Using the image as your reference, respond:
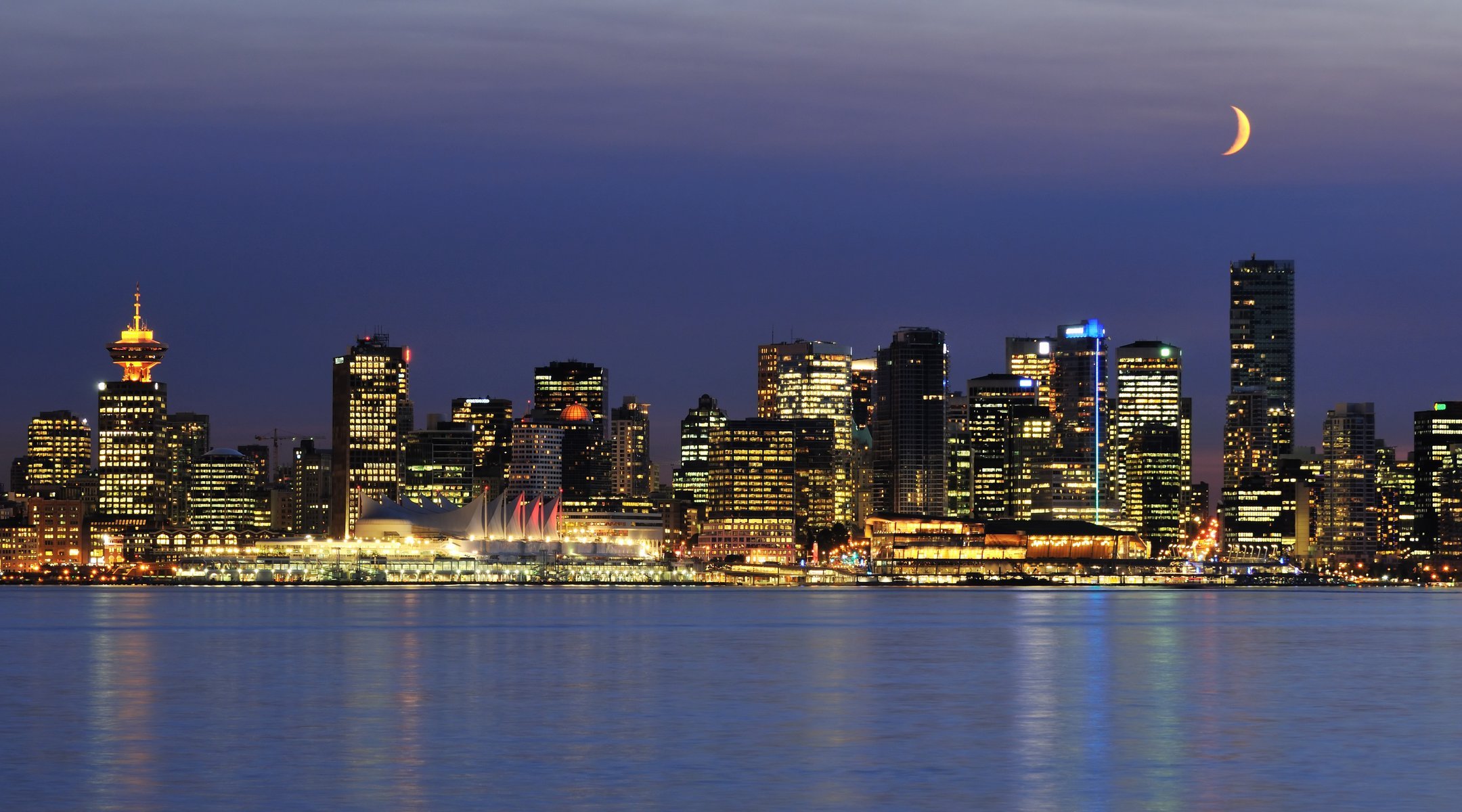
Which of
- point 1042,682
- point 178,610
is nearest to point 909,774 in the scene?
point 1042,682

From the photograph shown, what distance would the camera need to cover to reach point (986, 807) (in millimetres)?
38125

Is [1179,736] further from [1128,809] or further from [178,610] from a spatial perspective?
[178,610]

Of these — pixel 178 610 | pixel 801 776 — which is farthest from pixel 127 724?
pixel 178 610

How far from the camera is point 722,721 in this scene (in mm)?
54719

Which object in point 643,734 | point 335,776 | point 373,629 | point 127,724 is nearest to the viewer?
point 335,776

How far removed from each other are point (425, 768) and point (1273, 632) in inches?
3336

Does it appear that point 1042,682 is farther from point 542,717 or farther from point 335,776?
point 335,776

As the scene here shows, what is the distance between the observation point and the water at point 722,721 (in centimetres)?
4028

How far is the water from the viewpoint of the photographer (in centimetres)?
4028

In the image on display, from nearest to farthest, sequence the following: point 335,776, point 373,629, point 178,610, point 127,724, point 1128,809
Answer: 1. point 1128,809
2. point 335,776
3. point 127,724
4. point 373,629
5. point 178,610

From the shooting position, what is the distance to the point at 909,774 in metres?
43.0

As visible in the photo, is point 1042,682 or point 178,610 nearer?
point 1042,682

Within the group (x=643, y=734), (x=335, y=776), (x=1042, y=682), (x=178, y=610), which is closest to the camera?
(x=335, y=776)

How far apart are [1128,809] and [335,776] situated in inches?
601
